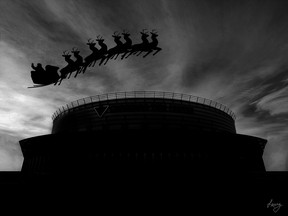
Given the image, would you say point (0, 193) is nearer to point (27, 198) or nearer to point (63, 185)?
point (27, 198)

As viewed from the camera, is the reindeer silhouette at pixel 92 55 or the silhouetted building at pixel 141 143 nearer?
the reindeer silhouette at pixel 92 55

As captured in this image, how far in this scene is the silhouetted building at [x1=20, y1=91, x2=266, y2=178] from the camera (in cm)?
2086

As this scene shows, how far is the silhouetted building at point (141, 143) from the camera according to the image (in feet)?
68.4

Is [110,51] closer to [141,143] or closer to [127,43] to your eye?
[127,43]

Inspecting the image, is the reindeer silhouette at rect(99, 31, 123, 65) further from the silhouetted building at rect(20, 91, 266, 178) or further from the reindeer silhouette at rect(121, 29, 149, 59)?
the silhouetted building at rect(20, 91, 266, 178)

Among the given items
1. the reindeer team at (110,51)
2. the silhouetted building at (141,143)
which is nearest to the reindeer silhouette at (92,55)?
the reindeer team at (110,51)

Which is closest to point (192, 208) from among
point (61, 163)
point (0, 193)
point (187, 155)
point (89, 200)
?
point (89, 200)

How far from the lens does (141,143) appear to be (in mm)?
21141

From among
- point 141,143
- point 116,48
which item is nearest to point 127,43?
point 116,48

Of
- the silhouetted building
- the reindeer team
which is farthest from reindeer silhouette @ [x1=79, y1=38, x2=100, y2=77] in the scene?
the silhouetted building

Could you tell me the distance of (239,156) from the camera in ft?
80.1

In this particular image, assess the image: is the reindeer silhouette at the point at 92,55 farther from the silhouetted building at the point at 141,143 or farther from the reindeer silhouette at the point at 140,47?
the silhouetted building at the point at 141,143

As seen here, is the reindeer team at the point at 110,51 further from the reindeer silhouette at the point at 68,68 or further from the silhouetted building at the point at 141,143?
the silhouetted building at the point at 141,143

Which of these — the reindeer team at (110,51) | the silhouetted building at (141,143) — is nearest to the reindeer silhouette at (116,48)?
the reindeer team at (110,51)
